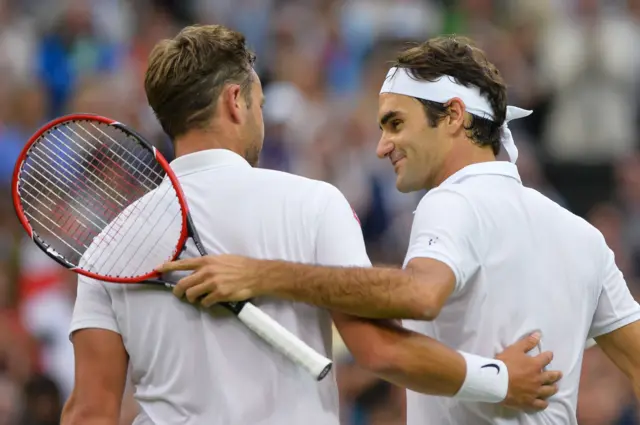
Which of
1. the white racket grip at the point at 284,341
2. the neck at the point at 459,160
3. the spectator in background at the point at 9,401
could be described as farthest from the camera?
the spectator in background at the point at 9,401

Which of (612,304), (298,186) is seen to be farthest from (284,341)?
(612,304)

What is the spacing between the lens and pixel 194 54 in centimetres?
394

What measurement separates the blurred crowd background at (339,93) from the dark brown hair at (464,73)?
10.8 ft

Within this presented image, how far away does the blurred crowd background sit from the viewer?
8742 millimetres

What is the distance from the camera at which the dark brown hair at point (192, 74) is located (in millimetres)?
3934

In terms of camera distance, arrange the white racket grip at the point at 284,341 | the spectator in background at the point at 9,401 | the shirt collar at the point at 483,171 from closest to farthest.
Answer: the white racket grip at the point at 284,341
the shirt collar at the point at 483,171
the spectator in background at the point at 9,401

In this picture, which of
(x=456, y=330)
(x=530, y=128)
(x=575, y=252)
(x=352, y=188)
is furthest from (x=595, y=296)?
(x=530, y=128)

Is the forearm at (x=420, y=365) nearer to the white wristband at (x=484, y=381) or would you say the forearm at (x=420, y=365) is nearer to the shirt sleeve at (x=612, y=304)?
the white wristband at (x=484, y=381)

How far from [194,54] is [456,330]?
47.3 inches

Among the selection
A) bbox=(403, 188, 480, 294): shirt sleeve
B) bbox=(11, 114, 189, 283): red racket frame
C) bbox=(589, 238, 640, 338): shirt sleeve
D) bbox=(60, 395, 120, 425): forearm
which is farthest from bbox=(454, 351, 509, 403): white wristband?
bbox=(60, 395, 120, 425): forearm

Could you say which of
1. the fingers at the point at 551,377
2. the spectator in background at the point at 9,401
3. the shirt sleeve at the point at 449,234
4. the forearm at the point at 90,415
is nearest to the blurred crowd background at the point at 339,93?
the spectator in background at the point at 9,401

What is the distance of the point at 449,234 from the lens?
155 inches

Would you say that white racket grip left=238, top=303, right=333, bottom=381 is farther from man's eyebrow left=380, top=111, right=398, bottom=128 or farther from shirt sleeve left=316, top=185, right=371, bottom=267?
man's eyebrow left=380, top=111, right=398, bottom=128

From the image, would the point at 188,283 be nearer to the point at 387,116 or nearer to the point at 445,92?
the point at 387,116
